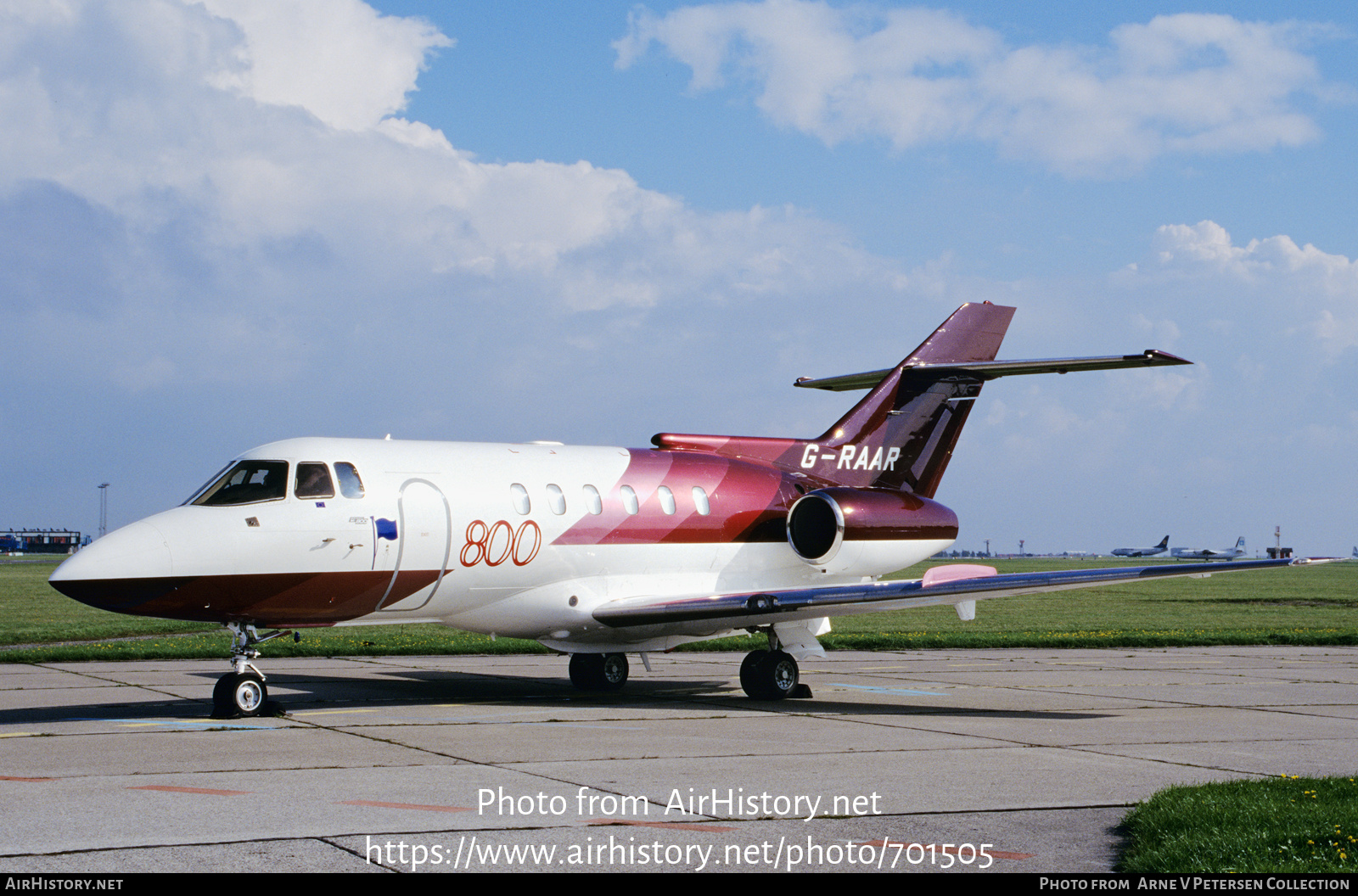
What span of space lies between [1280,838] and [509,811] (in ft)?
15.8

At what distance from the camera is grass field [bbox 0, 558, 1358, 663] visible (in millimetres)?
24938

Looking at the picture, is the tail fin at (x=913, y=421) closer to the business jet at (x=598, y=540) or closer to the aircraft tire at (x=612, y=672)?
the business jet at (x=598, y=540)

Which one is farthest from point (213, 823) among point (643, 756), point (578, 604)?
point (578, 604)

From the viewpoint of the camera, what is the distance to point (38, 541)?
17938 centimetres

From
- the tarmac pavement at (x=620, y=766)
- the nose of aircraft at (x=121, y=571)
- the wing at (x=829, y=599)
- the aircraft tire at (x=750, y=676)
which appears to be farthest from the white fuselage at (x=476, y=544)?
the tarmac pavement at (x=620, y=766)

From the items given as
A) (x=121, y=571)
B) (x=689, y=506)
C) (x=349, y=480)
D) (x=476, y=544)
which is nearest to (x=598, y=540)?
(x=689, y=506)

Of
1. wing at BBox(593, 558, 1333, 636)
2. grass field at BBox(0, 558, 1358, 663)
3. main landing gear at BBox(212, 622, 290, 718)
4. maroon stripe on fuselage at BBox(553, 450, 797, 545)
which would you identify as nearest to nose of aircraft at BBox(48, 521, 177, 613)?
main landing gear at BBox(212, 622, 290, 718)

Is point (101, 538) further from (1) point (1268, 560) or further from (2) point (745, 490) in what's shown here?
(1) point (1268, 560)

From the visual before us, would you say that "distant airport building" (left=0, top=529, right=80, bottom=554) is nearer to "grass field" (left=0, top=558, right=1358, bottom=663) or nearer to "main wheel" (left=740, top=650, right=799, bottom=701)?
"grass field" (left=0, top=558, right=1358, bottom=663)

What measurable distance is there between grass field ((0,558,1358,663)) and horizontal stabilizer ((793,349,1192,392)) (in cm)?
647

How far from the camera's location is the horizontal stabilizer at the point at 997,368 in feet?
57.9

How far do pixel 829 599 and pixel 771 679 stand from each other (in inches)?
72.0

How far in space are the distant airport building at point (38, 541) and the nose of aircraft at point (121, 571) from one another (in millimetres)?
175890

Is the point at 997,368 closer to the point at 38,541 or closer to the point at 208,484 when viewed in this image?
the point at 208,484
